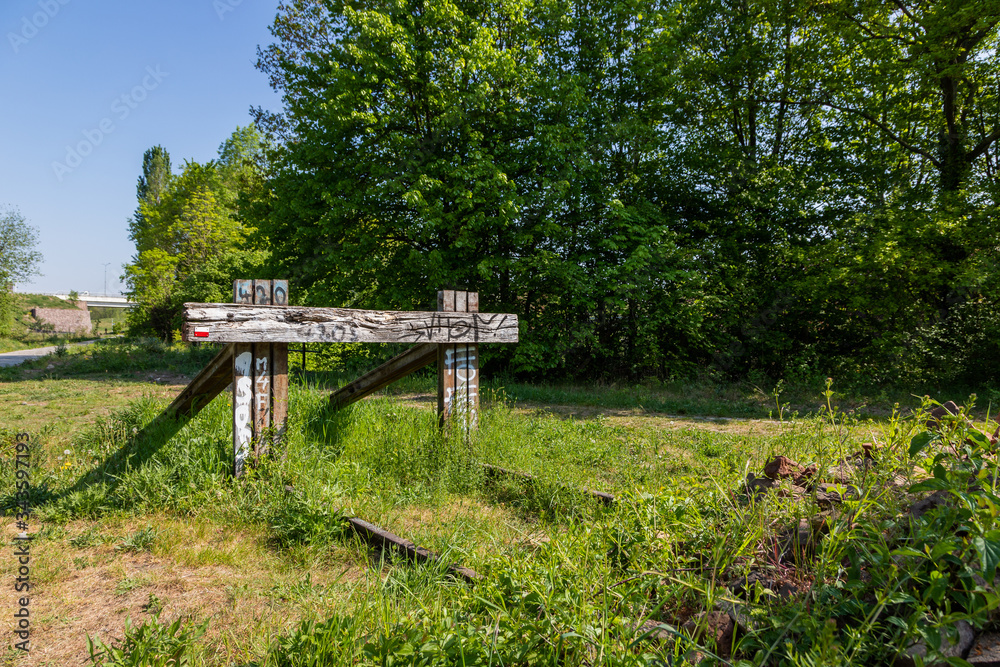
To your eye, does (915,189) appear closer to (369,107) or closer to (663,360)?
(663,360)

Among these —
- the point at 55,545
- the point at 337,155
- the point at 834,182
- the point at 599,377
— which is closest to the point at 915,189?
the point at 834,182

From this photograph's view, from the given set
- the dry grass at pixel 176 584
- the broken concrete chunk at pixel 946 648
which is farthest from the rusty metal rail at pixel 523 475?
the broken concrete chunk at pixel 946 648

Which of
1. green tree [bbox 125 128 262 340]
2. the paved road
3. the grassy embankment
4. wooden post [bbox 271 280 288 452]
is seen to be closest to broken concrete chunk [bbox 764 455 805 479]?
wooden post [bbox 271 280 288 452]

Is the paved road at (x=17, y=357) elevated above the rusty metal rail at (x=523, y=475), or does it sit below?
below

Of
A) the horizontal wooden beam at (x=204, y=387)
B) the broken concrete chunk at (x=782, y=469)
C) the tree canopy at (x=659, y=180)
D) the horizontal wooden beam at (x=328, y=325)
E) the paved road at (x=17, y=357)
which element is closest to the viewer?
the broken concrete chunk at (x=782, y=469)

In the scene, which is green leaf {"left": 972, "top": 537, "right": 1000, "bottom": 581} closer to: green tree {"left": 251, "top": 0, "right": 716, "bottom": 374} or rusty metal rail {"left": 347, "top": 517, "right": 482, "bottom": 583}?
rusty metal rail {"left": 347, "top": 517, "right": 482, "bottom": 583}

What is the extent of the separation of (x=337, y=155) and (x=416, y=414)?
9.05 m

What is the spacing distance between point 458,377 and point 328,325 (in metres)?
1.51

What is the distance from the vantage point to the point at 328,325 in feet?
14.3

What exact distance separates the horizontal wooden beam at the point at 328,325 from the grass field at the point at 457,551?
3.08ft

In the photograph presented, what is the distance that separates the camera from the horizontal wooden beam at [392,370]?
5.13 m

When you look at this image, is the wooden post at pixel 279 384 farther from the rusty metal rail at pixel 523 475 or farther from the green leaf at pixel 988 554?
the green leaf at pixel 988 554

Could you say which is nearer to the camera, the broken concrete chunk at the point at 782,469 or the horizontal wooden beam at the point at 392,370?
the broken concrete chunk at the point at 782,469

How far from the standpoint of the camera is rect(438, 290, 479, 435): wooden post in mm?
5277
